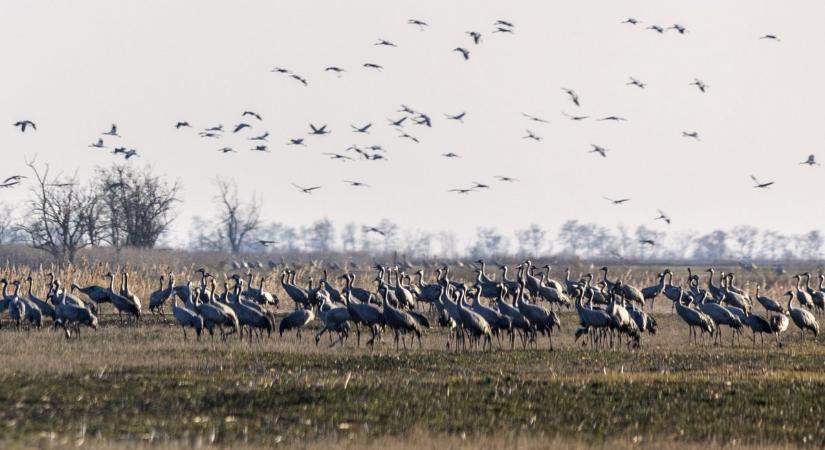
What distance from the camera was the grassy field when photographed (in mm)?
16406

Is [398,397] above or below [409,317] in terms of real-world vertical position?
below

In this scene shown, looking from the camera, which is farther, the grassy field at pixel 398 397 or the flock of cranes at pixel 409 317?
the flock of cranes at pixel 409 317

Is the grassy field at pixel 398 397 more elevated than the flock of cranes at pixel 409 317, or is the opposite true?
the flock of cranes at pixel 409 317

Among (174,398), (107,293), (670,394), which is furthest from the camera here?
(107,293)

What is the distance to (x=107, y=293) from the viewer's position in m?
37.2

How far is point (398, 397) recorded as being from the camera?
19.5 metres

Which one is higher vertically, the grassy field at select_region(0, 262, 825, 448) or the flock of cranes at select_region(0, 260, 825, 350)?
the flock of cranes at select_region(0, 260, 825, 350)

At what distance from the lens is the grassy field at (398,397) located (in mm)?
16406

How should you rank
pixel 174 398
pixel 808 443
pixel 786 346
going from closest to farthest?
pixel 808 443 < pixel 174 398 < pixel 786 346

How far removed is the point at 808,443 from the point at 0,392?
36.5 feet

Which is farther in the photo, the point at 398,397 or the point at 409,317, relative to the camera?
the point at 409,317

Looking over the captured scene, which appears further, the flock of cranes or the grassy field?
the flock of cranes

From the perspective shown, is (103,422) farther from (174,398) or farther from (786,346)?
(786,346)

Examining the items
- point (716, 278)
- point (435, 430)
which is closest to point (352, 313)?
point (435, 430)
